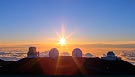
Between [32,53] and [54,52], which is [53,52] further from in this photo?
[32,53]

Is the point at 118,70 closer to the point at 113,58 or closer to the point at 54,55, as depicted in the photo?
the point at 113,58

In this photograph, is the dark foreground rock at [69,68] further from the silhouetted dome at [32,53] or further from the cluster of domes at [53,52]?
the silhouetted dome at [32,53]

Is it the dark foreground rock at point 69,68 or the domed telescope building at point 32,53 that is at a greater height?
the domed telescope building at point 32,53

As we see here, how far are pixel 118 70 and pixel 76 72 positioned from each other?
19.7ft

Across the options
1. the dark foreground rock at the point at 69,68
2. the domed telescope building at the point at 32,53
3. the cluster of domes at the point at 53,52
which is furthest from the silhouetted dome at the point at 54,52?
the dark foreground rock at the point at 69,68

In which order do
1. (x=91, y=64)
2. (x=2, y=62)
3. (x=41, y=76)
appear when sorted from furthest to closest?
(x=2, y=62), (x=91, y=64), (x=41, y=76)

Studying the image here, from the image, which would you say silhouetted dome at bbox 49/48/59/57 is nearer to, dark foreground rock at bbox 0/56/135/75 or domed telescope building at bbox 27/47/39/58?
domed telescope building at bbox 27/47/39/58

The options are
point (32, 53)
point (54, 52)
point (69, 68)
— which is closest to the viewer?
point (69, 68)

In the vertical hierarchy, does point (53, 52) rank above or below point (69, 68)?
above

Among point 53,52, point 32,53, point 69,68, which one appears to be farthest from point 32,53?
point 69,68

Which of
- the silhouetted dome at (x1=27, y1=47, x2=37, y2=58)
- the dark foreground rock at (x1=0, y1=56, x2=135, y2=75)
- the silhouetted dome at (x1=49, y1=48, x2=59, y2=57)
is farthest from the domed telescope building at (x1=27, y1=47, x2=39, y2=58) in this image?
the dark foreground rock at (x1=0, y1=56, x2=135, y2=75)

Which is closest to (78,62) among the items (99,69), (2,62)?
(99,69)

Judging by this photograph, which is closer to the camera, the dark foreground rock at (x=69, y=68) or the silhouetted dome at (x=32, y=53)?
the dark foreground rock at (x=69, y=68)

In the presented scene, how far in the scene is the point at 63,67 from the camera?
42.7 metres
